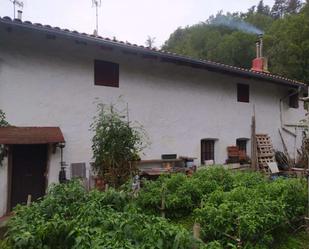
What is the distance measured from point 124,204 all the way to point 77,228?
4.79 feet

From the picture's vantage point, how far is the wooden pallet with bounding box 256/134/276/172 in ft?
43.7

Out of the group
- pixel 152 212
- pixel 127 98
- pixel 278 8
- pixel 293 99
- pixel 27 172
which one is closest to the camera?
pixel 152 212

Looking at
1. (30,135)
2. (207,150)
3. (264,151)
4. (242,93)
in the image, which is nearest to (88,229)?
(30,135)

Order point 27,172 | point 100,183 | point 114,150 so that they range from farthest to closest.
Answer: point 100,183 < point 27,172 < point 114,150

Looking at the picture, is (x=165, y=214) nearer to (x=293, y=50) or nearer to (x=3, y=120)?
(x=3, y=120)

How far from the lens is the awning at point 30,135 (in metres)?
7.24

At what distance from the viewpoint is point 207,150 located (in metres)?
12.2

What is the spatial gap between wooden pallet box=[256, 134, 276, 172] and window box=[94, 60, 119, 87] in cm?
725

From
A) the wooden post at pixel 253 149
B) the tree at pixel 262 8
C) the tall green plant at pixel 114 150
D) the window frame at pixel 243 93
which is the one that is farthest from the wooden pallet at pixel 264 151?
the tree at pixel 262 8

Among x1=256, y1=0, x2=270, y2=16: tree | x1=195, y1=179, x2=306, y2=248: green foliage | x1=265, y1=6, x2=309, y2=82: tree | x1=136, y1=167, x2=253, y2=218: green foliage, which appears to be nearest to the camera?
x1=195, y1=179, x2=306, y2=248: green foliage

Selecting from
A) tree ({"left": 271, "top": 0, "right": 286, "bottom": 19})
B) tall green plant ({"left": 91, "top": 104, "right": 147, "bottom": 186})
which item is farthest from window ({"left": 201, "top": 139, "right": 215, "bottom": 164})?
tree ({"left": 271, "top": 0, "right": 286, "bottom": 19})

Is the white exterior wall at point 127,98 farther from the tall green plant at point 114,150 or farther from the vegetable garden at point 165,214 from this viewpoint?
the vegetable garden at point 165,214

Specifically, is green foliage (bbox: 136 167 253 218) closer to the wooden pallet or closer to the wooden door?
the wooden door

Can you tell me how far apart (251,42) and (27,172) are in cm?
2132
